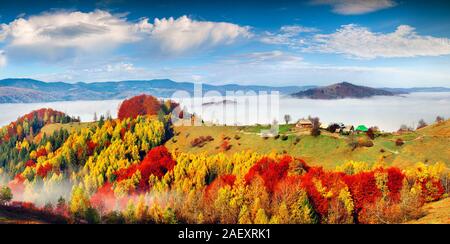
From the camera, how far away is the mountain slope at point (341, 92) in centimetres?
6319

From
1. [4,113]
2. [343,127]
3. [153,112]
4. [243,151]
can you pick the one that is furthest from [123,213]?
[4,113]

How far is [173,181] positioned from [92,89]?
24.0 m

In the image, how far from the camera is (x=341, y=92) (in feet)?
321

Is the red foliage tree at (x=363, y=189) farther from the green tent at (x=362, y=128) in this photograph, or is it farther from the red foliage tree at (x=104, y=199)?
the red foliage tree at (x=104, y=199)

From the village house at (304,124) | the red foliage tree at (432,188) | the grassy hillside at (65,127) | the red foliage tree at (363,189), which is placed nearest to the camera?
the red foliage tree at (432,188)

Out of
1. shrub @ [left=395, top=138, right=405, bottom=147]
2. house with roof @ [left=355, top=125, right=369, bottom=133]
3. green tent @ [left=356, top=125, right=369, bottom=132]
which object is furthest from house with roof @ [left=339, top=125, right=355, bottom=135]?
shrub @ [left=395, top=138, right=405, bottom=147]

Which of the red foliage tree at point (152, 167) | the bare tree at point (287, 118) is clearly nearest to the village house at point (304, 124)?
the bare tree at point (287, 118)

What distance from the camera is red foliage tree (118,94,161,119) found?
187 ft

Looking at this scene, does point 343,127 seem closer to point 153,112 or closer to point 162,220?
point 153,112

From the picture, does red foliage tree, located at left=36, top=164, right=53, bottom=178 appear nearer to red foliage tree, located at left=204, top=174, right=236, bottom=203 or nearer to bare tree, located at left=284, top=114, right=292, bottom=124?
red foliage tree, located at left=204, top=174, right=236, bottom=203

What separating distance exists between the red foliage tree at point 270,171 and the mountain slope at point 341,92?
1701 cm

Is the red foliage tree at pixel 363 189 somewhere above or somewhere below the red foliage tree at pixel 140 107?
below

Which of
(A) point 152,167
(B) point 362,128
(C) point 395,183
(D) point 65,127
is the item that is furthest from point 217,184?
(D) point 65,127

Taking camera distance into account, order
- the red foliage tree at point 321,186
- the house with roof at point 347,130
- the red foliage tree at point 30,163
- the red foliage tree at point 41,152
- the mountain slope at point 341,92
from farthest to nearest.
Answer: the mountain slope at point 341,92
the red foliage tree at point 41,152
the red foliage tree at point 30,163
the house with roof at point 347,130
the red foliage tree at point 321,186
